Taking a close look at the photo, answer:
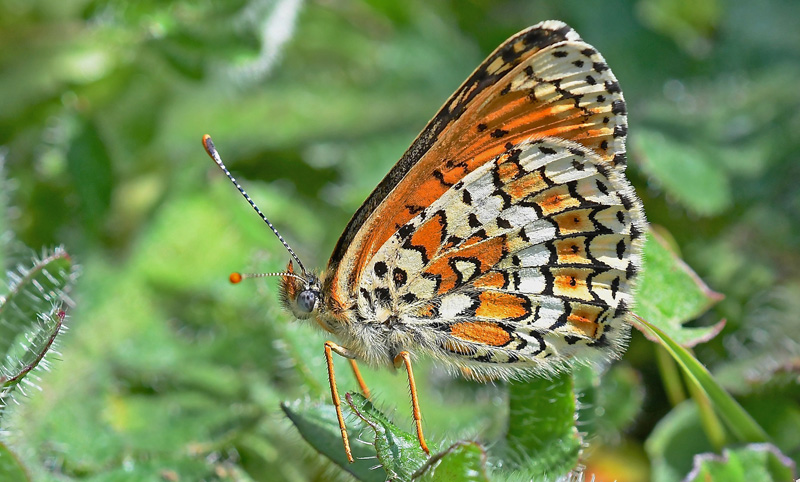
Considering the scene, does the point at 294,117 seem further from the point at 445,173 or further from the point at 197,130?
the point at 445,173

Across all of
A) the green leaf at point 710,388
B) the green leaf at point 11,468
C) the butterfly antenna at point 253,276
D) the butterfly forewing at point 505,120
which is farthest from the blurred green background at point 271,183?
the butterfly forewing at point 505,120

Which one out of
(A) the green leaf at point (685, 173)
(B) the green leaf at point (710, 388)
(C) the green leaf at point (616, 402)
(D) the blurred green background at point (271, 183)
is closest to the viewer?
(B) the green leaf at point (710, 388)

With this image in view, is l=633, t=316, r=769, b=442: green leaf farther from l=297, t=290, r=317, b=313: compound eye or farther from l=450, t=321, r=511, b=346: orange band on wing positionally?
l=297, t=290, r=317, b=313: compound eye

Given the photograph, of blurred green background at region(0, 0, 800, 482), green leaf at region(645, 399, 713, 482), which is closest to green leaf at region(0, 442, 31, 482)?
blurred green background at region(0, 0, 800, 482)

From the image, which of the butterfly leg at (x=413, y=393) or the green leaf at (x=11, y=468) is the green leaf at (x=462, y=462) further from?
the green leaf at (x=11, y=468)

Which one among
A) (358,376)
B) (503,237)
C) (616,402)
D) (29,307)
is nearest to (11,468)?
(29,307)

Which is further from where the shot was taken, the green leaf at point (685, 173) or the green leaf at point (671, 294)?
the green leaf at point (685, 173)
